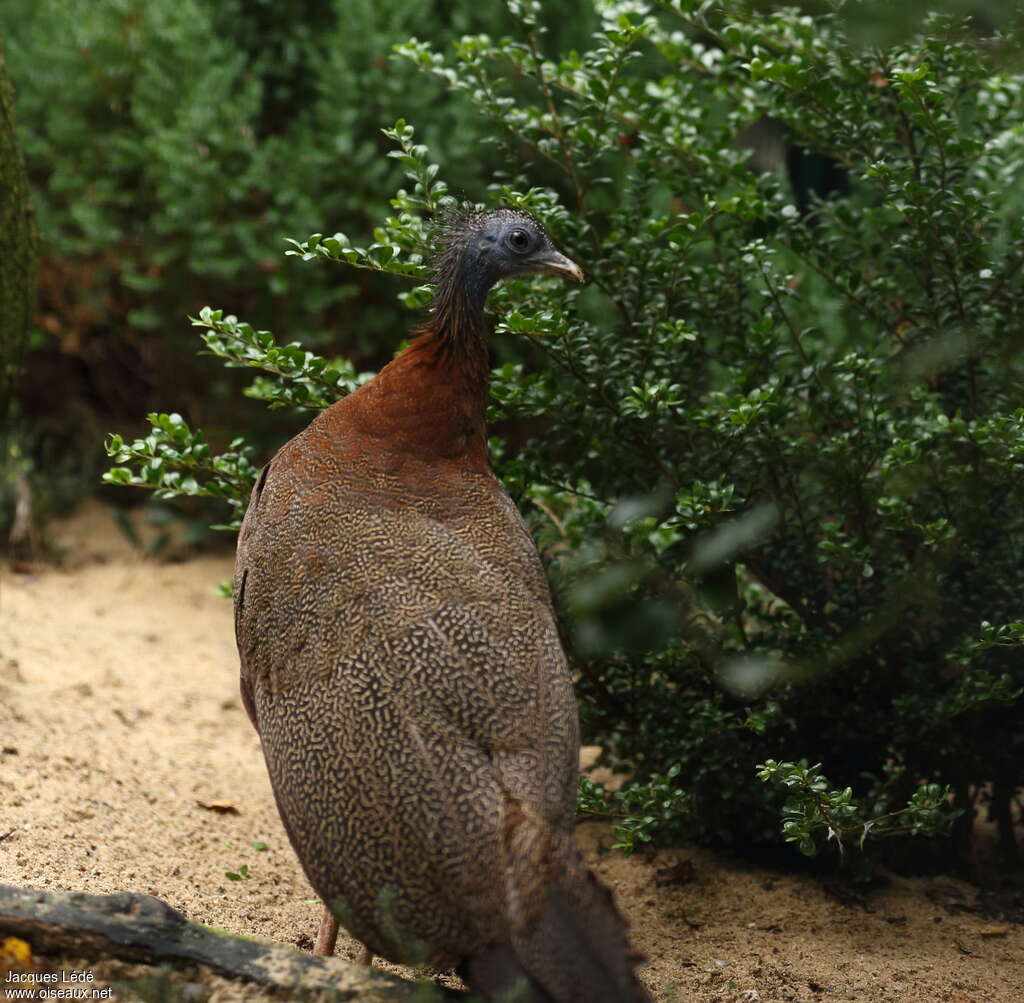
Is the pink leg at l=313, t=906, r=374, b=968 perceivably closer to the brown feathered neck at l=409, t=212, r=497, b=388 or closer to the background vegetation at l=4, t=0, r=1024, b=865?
the background vegetation at l=4, t=0, r=1024, b=865

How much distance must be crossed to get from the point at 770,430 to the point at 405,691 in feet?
4.87

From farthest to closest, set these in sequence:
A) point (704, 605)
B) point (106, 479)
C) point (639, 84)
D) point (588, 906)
A: point (639, 84)
point (704, 605)
point (106, 479)
point (588, 906)

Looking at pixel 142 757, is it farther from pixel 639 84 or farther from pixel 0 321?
pixel 639 84

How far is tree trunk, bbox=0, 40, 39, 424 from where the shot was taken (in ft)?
14.6

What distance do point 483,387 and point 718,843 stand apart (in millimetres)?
1706

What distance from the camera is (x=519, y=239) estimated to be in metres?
3.19

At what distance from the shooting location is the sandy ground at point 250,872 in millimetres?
3160

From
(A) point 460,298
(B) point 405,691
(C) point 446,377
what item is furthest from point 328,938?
(A) point 460,298

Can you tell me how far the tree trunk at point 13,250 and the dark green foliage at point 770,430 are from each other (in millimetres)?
1466

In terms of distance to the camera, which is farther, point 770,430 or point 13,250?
point 13,250

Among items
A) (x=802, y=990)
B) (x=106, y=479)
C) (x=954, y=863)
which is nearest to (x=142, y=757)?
(x=106, y=479)

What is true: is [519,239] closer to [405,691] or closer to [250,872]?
[405,691]

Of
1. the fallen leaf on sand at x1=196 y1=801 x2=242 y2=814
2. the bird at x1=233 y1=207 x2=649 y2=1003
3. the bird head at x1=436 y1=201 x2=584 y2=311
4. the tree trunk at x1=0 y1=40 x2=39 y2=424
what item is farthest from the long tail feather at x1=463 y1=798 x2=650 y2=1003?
the tree trunk at x1=0 y1=40 x2=39 y2=424

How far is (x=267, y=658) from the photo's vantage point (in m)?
2.78
